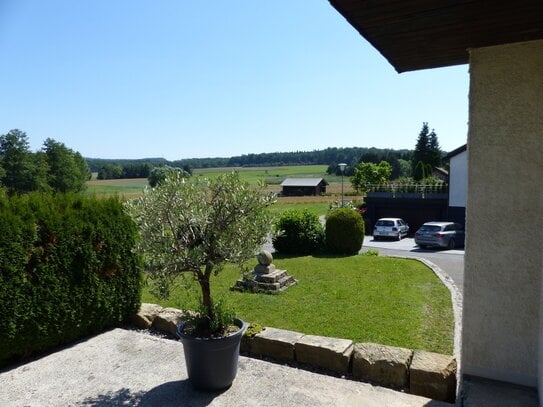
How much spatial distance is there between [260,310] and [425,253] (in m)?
13.2

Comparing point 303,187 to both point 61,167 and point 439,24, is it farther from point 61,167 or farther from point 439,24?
point 439,24

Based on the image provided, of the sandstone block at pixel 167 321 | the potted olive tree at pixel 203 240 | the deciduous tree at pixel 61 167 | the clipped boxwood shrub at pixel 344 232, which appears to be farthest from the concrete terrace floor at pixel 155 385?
the deciduous tree at pixel 61 167

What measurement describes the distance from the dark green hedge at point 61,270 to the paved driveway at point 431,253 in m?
8.77

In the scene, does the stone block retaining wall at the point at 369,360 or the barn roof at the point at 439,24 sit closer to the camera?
the barn roof at the point at 439,24

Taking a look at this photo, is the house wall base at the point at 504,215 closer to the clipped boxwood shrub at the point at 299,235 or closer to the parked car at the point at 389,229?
the clipped boxwood shrub at the point at 299,235

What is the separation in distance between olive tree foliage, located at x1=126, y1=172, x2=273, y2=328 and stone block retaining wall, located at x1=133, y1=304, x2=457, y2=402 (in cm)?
84

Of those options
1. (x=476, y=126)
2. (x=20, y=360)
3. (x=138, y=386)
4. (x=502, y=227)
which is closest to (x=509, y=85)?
(x=476, y=126)

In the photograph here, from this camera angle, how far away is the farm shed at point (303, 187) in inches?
2653

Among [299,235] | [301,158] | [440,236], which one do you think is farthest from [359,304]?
[301,158]

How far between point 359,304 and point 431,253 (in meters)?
12.0

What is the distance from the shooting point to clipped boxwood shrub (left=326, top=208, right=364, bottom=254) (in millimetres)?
16344

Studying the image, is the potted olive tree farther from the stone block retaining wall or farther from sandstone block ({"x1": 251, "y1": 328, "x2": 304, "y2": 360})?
sandstone block ({"x1": 251, "y1": 328, "x2": 304, "y2": 360})

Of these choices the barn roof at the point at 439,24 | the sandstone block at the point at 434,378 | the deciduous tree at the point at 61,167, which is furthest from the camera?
the deciduous tree at the point at 61,167

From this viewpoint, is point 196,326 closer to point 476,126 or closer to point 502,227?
point 502,227
